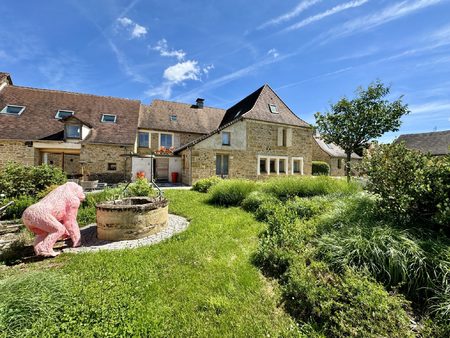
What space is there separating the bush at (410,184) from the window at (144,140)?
16735 millimetres

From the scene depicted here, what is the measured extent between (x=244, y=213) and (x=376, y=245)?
13.5ft

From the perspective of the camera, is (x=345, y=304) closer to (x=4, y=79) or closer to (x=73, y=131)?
(x=73, y=131)

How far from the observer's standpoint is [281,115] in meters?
17.9

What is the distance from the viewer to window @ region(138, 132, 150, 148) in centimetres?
1742

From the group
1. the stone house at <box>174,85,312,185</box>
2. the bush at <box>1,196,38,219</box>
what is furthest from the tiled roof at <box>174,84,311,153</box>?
the bush at <box>1,196,38,219</box>

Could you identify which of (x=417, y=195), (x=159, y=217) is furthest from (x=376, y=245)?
(x=159, y=217)

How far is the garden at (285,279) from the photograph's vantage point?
2.07m

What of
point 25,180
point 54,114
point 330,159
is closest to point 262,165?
point 330,159

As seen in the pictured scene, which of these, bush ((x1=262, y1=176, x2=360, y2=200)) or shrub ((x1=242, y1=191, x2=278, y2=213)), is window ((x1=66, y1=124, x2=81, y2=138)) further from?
bush ((x1=262, y1=176, x2=360, y2=200))

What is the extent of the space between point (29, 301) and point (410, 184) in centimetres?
553

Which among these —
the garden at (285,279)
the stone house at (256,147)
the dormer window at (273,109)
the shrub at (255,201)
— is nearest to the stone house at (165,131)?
the stone house at (256,147)

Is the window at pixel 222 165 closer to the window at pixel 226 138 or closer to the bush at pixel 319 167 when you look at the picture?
the window at pixel 226 138

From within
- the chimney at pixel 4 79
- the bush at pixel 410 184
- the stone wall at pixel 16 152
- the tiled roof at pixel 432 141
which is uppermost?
the chimney at pixel 4 79

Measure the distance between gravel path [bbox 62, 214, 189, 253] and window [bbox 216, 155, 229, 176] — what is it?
9.77 metres
